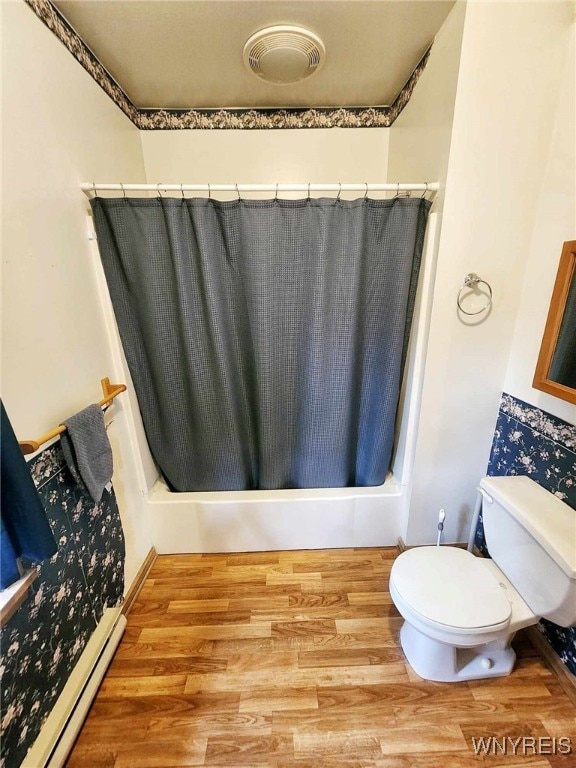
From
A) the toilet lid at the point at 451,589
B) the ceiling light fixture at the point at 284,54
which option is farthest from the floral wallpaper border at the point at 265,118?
the toilet lid at the point at 451,589

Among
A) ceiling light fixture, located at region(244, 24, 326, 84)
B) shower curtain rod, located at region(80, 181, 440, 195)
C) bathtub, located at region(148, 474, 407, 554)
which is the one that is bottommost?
bathtub, located at region(148, 474, 407, 554)

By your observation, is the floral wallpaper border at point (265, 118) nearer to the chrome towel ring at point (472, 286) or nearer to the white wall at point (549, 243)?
the white wall at point (549, 243)

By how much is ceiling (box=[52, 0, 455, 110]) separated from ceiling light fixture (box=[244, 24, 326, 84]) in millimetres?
33

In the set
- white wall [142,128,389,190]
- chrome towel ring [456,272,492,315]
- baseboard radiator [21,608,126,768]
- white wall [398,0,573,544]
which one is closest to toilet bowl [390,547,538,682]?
white wall [398,0,573,544]

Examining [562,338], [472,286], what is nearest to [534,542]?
[562,338]

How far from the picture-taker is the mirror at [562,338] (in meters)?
1.02

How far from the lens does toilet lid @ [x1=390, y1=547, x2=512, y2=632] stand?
0.99 m

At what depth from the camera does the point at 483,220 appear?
3.90 feet

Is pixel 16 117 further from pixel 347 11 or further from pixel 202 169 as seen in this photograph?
pixel 347 11

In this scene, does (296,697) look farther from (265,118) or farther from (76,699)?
(265,118)

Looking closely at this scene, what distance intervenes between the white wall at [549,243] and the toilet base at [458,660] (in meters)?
0.93

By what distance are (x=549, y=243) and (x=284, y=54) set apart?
130 cm

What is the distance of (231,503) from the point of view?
1604 mm

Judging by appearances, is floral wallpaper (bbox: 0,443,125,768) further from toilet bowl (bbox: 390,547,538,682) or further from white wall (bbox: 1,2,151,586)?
toilet bowl (bbox: 390,547,538,682)
